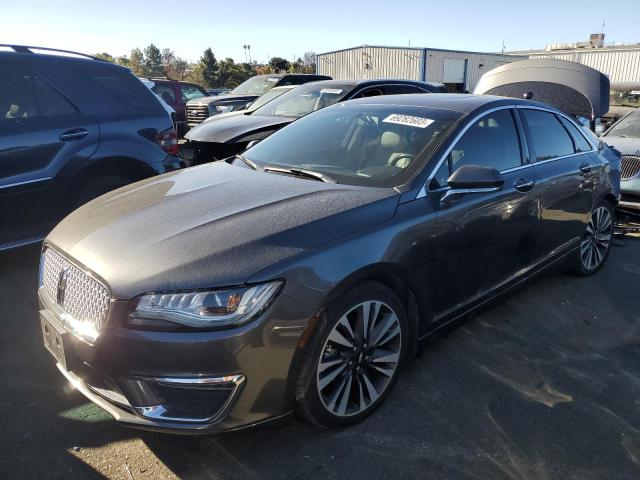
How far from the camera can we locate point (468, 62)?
36688 millimetres

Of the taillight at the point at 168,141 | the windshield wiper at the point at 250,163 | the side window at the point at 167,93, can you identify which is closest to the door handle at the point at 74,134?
the taillight at the point at 168,141

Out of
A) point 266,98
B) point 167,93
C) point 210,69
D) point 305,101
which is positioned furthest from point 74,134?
point 210,69

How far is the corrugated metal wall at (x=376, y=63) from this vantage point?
34406 mm

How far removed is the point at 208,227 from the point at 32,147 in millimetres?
2561

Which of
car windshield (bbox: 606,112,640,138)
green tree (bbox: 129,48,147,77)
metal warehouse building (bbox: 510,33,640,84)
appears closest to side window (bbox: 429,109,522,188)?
car windshield (bbox: 606,112,640,138)

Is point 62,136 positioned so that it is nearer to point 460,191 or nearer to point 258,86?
point 460,191

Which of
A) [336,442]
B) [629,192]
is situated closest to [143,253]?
[336,442]

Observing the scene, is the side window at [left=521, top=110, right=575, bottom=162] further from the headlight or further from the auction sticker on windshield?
the headlight

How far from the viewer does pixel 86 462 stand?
2.30 m

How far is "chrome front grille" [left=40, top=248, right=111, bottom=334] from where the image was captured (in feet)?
7.07

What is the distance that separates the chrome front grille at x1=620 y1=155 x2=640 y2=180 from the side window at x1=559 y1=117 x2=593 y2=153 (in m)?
2.18

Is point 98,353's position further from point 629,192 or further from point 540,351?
point 629,192

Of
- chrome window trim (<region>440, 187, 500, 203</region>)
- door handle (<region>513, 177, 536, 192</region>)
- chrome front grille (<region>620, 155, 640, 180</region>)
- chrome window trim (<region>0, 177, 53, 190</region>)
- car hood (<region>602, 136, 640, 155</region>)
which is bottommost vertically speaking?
chrome front grille (<region>620, 155, 640, 180</region>)

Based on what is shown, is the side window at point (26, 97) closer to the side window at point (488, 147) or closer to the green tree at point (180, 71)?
the side window at point (488, 147)
